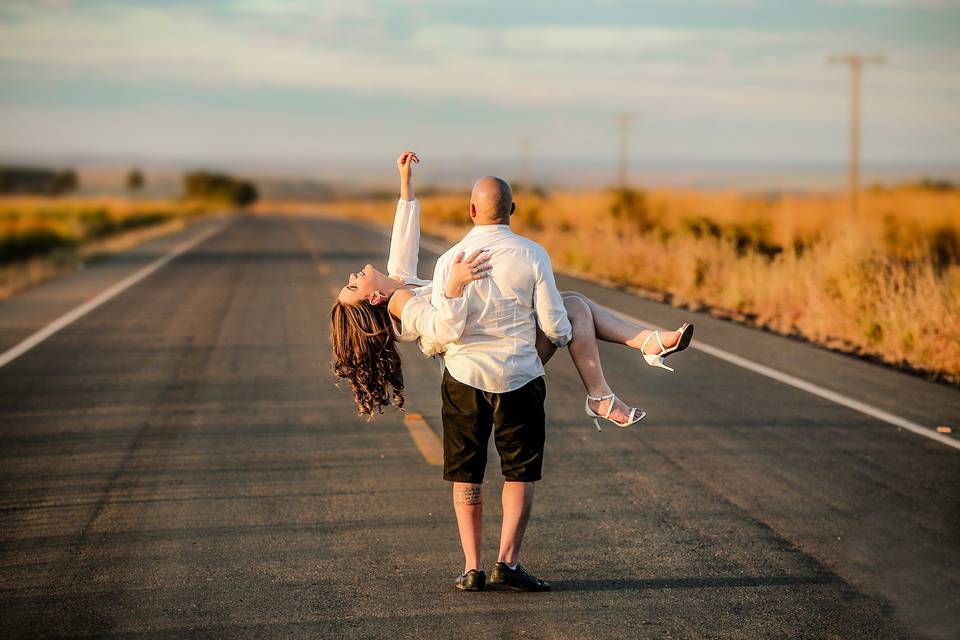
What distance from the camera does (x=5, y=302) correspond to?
58.8ft

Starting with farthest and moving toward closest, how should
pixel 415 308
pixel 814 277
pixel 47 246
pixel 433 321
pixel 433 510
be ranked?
pixel 47 246 < pixel 814 277 < pixel 433 510 < pixel 415 308 < pixel 433 321

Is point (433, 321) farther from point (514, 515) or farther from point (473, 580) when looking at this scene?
point (473, 580)

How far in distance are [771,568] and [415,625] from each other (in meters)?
1.83

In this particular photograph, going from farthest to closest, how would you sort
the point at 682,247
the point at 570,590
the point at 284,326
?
the point at 682,247, the point at 284,326, the point at 570,590

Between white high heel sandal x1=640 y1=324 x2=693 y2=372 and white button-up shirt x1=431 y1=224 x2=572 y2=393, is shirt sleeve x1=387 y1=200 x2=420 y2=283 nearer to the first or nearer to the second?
white button-up shirt x1=431 y1=224 x2=572 y2=393

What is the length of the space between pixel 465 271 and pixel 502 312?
30 cm

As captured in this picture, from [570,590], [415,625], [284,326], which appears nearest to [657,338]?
[570,590]

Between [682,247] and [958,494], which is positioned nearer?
[958,494]

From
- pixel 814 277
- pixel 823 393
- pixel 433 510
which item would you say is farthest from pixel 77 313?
pixel 433 510

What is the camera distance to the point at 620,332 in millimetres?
5398

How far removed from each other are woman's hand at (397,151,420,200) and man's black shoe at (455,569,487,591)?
1.75 m

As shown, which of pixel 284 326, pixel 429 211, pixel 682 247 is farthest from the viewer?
pixel 429 211

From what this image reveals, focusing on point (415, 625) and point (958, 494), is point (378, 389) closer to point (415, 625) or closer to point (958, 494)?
point (415, 625)

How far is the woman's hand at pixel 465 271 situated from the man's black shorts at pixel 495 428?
0.50 metres
